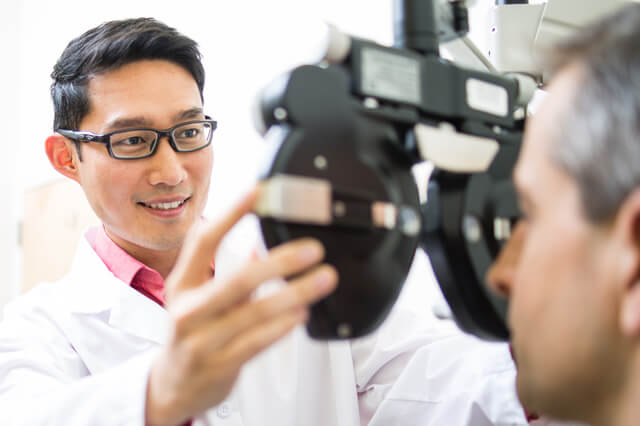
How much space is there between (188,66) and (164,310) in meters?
0.53

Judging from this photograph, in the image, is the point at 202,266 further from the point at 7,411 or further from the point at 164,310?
the point at 164,310

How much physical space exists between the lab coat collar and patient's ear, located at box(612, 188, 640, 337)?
2.65ft

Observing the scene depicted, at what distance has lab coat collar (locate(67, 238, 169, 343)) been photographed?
3.51ft

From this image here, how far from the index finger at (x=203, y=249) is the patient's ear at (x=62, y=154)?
2.89ft

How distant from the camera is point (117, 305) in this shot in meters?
1.10

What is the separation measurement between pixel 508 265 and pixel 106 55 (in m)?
0.94

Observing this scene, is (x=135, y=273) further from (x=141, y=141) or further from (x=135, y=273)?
(x=141, y=141)

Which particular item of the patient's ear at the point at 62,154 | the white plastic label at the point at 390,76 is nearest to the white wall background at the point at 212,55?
the white plastic label at the point at 390,76

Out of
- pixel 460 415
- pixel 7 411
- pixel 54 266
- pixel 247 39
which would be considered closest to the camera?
pixel 7 411

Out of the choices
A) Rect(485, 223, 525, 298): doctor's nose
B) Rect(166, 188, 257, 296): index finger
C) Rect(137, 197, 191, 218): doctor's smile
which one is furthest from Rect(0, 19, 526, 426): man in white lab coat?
Rect(485, 223, 525, 298): doctor's nose

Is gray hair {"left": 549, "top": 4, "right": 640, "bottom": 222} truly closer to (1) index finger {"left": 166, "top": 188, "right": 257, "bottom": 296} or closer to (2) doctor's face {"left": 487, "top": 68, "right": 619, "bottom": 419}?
(2) doctor's face {"left": 487, "top": 68, "right": 619, "bottom": 419}

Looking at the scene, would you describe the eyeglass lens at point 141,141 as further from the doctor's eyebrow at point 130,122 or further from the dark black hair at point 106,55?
the dark black hair at point 106,55

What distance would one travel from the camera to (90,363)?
104cm

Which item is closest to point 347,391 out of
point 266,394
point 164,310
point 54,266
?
point 266,394
